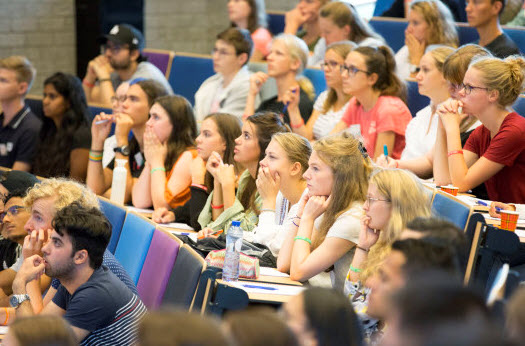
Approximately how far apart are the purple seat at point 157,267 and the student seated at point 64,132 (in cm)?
181

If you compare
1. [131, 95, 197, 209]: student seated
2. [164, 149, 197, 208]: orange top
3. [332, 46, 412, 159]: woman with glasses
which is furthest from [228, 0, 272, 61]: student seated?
[164, 149, 197, 208]: orange top

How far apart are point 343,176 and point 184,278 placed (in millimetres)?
753

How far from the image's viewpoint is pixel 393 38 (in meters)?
5.59

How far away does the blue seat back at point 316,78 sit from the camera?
4891 mm

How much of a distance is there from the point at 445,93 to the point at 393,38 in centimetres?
190

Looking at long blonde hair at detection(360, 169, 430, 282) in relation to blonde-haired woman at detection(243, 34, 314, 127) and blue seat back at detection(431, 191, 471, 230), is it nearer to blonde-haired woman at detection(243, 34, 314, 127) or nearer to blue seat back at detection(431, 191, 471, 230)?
blue seat back at detection(431, 191, 471, 230)

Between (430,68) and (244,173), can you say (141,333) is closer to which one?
(244,173)

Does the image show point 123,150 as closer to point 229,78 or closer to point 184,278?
point 229,78

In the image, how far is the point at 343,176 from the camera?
2.87 m

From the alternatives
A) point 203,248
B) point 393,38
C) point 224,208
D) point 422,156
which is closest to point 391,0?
point 393,38

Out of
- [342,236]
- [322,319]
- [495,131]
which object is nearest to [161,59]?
[495,131]

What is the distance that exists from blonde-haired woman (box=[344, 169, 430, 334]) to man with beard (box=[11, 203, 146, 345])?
0.70 metres

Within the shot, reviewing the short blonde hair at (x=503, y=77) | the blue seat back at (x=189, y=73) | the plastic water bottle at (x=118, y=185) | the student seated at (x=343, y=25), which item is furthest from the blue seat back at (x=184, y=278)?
the blue seat back at (x=189, y=73)

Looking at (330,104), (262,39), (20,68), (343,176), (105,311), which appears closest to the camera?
(105,311)
